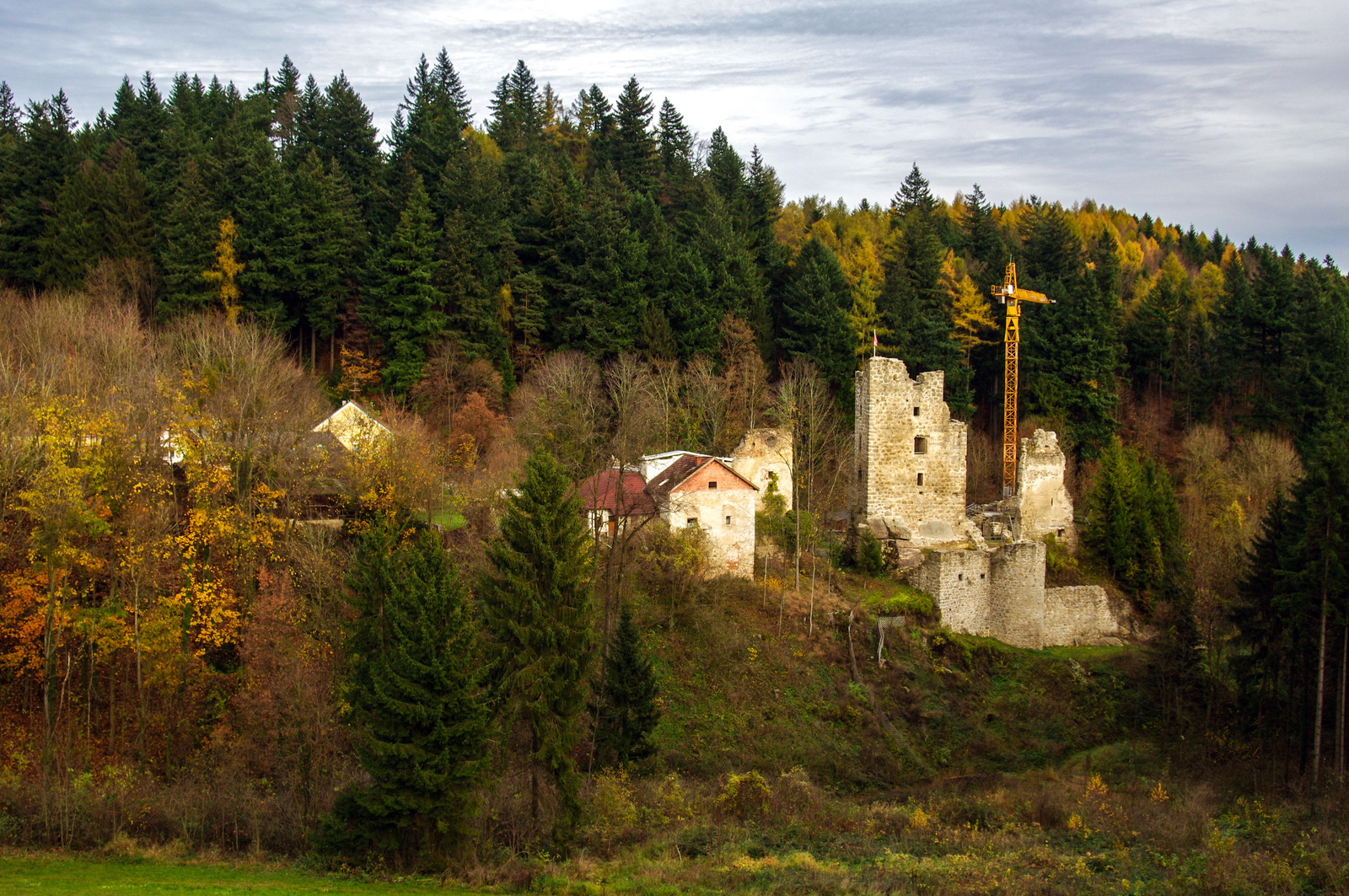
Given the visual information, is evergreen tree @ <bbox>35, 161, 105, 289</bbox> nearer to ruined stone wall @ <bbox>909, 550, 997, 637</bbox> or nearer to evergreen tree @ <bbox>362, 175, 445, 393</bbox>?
evergreen tree @ <bbox>362, 175, 445, 393</bbox>

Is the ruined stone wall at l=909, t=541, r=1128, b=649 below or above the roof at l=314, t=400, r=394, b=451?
below

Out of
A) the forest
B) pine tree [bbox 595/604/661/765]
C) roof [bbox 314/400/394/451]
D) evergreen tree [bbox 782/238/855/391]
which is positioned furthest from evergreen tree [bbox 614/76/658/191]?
pine tree [bbox 595/604/661/765]

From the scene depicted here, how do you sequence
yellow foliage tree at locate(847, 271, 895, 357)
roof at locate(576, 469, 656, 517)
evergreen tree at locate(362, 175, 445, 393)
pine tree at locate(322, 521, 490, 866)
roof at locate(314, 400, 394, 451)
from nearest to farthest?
pine tree at locate(322, 521, 490, 866)
roof at locate(576, 469, 656, 517)
roof at locate(314, 400, 394, 451)
evergreen tree at locate(362, 175, 445, 393)
yellow foliage tree at locate(847, 271, 895, 357)

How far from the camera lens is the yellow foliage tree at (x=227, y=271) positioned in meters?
40.1

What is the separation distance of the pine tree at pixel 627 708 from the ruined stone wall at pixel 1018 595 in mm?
14256

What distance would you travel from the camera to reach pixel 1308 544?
22625 millimetres

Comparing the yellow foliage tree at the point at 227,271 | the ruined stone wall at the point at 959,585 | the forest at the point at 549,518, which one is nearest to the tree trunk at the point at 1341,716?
the forest at the point at 549,518

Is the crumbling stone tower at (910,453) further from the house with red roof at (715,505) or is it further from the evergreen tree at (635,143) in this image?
the evergreen tree at (635,143)

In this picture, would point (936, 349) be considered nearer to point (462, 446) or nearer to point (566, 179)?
point (566, 179)

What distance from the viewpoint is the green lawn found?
44.8 feet

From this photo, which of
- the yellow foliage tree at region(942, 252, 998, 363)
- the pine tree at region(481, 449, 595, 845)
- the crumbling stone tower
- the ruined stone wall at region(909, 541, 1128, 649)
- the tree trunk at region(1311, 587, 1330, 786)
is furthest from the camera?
the yellow foliage tree at region(942, 252, 998, 363)

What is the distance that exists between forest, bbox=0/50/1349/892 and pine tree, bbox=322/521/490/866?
8cm

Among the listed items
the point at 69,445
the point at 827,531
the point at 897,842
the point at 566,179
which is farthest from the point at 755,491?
the point at 566,179

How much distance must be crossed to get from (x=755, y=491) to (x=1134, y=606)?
1438cm
